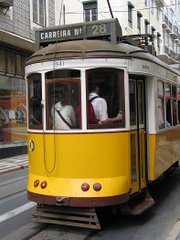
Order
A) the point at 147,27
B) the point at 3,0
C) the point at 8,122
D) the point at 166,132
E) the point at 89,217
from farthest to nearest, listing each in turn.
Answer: the point at 147,27
the point at 8,122
the point at 3,0
the point at 166,132
the point at 89,217

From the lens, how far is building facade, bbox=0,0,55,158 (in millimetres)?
18375

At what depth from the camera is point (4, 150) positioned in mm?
18109

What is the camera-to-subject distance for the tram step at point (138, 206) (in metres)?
6.77

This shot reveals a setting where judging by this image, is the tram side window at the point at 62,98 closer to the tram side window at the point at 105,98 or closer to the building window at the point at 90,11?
the tram side window at the point at 105,98

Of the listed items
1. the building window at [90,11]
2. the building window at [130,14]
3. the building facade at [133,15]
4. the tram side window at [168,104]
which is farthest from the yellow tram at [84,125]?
the building window at [130,14]

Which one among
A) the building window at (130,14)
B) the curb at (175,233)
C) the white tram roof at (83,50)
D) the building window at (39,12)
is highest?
the building window at (130,14)

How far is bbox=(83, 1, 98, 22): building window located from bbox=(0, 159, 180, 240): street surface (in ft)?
78.1

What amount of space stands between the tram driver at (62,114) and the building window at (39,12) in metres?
14.9

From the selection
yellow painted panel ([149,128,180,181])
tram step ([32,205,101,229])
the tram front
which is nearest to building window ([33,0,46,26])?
yellow painted panel ([149,128,180,181])

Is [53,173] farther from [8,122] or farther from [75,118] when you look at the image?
[8,122]

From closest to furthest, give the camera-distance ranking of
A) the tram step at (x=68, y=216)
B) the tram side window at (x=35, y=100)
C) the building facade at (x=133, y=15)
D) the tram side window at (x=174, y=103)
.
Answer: the tram step at (x=68, y=216) < the tram side window at (x=35, y=100) < the tram side window at (x=174, y=103) < the building facade at (x=133, y=15)

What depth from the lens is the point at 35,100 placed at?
707 centimetres

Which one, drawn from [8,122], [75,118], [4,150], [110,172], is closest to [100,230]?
[110,172]

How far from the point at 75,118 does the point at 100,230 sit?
66.0 inches
